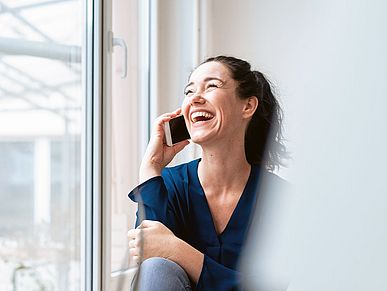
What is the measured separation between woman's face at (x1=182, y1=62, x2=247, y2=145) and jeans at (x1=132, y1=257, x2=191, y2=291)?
20 cm

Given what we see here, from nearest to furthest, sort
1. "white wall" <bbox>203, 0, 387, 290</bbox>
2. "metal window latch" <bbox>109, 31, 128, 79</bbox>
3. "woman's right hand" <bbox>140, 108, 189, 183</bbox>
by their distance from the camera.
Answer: "white wall" <bbox>203, 0, 387, 290</bbox> < "woman's right hand" <bbox>140, 108, 189, 183</bbox> < "metal window latch" <bbox>109, 31, 128, 79</bbox>

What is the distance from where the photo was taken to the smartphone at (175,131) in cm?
106

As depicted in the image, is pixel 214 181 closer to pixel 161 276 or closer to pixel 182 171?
pixel 182 171

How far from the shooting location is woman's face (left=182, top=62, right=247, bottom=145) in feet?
3.32

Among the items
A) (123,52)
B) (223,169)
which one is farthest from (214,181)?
(123,52)

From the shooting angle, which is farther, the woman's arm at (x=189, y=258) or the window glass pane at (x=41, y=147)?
the window glass pane at (x=41, y=147)

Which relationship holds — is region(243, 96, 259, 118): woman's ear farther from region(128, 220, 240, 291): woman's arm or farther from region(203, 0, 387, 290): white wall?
region(128, 220, 240, 291): woman's arm

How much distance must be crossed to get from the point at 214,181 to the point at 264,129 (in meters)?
0.11

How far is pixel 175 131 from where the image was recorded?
1.07m

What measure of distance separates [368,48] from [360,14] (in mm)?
54

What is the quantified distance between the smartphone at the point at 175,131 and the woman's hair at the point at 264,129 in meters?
0.11

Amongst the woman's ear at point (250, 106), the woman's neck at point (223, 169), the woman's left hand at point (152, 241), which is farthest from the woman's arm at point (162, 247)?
the woman's ear at point (250, 106)

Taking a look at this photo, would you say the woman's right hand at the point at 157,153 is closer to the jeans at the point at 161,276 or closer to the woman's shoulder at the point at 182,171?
the woman's shoulder at the point at 182,171

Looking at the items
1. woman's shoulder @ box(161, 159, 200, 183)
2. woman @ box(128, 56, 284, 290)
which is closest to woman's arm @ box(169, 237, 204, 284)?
woman @ box(128, 56, 284, 290)
